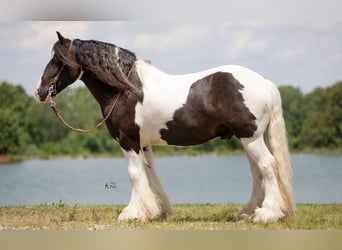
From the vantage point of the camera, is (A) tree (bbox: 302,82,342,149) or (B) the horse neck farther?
(A) tree (bbox: 302,82,342,149)

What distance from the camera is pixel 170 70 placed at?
5633 millimetres

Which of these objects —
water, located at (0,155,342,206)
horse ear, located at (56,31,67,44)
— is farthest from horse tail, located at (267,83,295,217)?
horse ear, located at (56,31,67,44)

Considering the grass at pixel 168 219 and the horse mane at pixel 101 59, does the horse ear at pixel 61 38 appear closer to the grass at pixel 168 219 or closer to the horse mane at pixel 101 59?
the horse mane at pixel 101 59

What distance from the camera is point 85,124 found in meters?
6.07

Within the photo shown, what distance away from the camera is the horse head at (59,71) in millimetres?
5086

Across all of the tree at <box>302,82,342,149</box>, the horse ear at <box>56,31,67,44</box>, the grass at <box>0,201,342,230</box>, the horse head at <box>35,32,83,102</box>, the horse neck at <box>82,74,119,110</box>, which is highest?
the horse ear at <box>56,31,67,44</box>

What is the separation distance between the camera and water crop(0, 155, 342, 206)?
560 centimetres

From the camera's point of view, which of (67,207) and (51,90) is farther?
(67,207)

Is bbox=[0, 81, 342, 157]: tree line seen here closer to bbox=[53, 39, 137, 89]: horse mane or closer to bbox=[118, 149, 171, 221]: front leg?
bbox=[53, 39, 137, 89]: horse mane

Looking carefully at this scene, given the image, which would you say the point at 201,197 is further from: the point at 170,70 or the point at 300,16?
the point at 300,16

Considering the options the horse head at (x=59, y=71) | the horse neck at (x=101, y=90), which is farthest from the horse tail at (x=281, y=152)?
the horse head at (x=59, y=71)

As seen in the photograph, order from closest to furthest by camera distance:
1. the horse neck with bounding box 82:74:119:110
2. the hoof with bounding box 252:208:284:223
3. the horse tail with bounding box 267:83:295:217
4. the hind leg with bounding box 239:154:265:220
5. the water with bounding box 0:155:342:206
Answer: the hoof with bounding box 252:208:284:223 → the horse tail with bounding box 267:83:295:217 → the hind leg with bounding box 239:154:265:220 → the horse neck with bounding box 82:74:119:110 → the water with bounding box 0:155:342:206

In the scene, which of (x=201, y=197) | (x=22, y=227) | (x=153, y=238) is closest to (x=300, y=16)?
(x=201, y=197)

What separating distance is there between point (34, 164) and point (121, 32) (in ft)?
5.82
